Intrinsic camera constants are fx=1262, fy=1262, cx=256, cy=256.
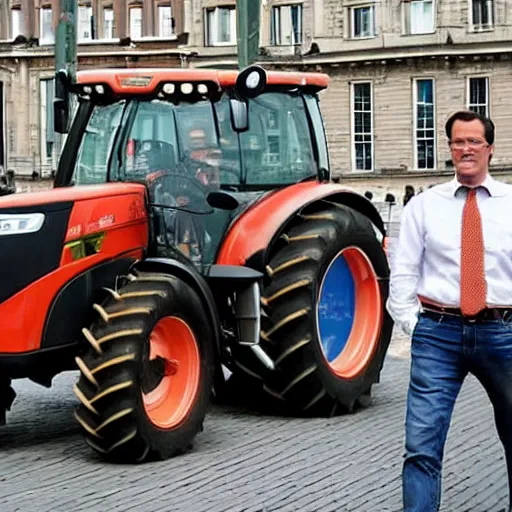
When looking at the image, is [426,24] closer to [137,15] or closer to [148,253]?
[137,15]

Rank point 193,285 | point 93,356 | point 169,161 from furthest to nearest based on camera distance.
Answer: point 169,161 < point 193,285 < point 93,356

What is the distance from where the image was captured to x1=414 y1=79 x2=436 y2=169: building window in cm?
5803

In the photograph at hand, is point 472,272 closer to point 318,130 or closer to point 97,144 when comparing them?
point 97,144

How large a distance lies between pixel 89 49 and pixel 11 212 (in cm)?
5619

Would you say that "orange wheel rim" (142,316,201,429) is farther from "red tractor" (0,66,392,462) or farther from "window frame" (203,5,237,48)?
"window frame" (203,5,237,48)

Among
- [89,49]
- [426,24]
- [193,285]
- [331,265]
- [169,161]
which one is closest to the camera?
[193,285]

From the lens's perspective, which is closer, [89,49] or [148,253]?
[148,253]

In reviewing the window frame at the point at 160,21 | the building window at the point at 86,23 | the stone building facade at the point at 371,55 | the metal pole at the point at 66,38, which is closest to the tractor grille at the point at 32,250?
the metal pole at the point at 66,38

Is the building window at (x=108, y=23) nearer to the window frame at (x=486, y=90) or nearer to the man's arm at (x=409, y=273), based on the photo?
the window frame at (x=486, y=90)

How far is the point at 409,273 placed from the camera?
5859 millimetres

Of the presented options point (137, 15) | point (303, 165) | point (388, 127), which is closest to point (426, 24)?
point (388, 127)

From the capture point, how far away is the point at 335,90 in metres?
59.8

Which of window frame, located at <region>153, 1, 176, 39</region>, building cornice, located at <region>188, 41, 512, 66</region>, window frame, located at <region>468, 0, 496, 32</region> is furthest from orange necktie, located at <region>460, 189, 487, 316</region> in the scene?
window frame, located at <region>153, 1, 176, 39</region>

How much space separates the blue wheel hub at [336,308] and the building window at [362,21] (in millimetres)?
50150
